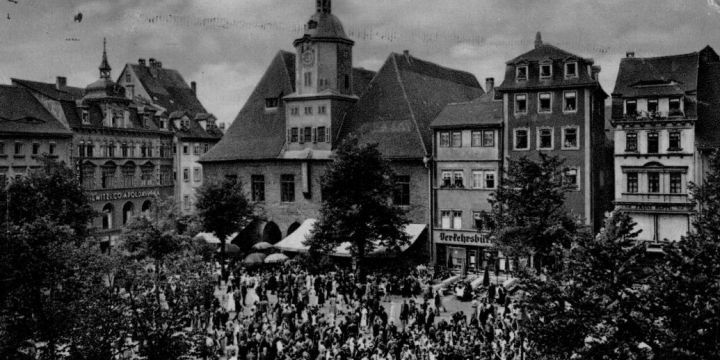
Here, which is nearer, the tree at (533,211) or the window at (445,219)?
the tree at (533,211)

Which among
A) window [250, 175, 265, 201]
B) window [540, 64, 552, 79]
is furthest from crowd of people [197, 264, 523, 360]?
window [540, 64, 552, 79]

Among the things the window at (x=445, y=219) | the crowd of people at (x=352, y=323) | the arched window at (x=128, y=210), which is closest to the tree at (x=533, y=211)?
the crowd of people at (x=352, y=323)

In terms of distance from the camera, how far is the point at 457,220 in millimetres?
54094

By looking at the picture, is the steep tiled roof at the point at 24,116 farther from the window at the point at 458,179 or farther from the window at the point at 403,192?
the window at the point at 458,179

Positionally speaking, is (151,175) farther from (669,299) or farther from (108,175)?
(669,299)

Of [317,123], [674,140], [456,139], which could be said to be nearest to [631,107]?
[674,140]

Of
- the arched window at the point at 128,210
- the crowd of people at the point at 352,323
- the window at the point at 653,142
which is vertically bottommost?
the crowd of people at the point at 352,323

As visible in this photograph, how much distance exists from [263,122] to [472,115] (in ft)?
70.8

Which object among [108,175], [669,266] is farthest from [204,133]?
[669,266]

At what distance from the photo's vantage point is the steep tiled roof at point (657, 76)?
48.3 m

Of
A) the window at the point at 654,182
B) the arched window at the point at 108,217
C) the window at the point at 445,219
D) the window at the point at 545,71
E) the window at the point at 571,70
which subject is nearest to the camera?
the window at the point at 654,182

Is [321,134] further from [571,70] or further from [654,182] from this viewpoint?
[654,182]

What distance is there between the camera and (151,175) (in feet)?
257

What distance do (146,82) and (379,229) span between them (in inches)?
1939
